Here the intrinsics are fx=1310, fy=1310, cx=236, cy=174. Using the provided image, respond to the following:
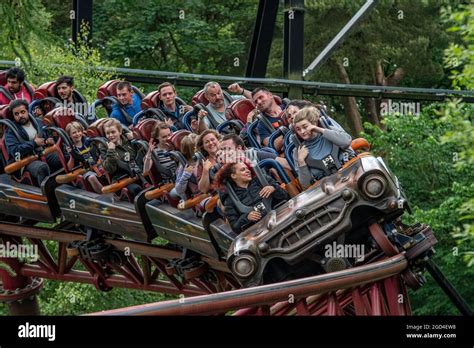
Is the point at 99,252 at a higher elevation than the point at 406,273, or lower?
lower

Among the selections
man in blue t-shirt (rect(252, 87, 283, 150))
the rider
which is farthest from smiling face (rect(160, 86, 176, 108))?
man in blue t-shirt (rect(252, 87, 283, 150))

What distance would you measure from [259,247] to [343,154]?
912 mm

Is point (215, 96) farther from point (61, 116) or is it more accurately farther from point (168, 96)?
point (61, 116)

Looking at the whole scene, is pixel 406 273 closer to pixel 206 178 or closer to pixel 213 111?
pixel 206 178

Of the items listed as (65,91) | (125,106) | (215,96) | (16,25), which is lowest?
(125,106)

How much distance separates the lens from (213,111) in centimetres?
1105

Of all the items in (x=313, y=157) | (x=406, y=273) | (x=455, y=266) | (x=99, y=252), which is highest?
(x=313, y=157)

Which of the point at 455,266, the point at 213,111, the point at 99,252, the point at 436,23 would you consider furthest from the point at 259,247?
the point at 436,23

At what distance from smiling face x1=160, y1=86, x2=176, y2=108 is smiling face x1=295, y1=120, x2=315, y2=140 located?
2.99 metres

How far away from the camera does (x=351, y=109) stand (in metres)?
24.1

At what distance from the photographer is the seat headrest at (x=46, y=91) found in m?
12.3

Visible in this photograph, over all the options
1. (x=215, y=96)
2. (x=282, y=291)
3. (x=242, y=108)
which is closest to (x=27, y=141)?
(x=215, y=96)

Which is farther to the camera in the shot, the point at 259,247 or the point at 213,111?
the point at 213,111

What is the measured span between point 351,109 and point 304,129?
15.6 metres
